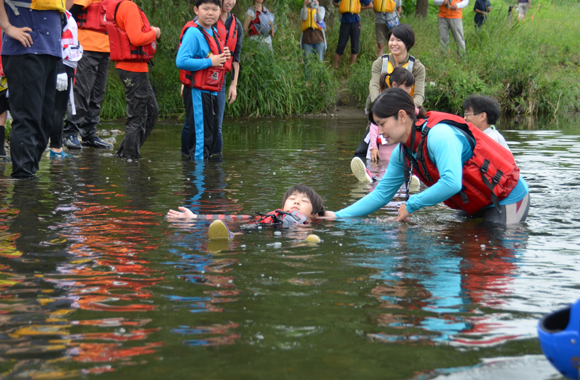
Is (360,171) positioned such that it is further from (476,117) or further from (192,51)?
(192,51)

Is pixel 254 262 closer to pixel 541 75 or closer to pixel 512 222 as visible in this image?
pixel 512 222

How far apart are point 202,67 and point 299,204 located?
11.7ft

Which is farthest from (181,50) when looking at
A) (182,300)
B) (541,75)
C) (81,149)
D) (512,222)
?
(541,75)

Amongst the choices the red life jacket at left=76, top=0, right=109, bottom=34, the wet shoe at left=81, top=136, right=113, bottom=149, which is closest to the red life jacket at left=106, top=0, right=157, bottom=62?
the red life jacket at left=76, top=0, right=109, bottom=34

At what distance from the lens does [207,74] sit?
902cm

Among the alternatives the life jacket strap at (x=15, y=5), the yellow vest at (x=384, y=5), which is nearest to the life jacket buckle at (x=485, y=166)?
the life jacket strap at (x=15, y=5)

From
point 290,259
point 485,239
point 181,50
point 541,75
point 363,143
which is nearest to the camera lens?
point 290,259

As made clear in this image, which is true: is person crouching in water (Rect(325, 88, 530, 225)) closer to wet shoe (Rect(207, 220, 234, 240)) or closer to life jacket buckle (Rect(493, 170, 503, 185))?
life jacket buckle (Rect(493, 170, 503, 185))

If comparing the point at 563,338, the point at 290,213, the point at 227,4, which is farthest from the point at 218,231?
the point at 227,4

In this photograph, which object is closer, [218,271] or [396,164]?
[218,271]

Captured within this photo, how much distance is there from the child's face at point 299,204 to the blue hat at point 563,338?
3.62 meters

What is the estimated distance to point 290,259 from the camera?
462 centimetres

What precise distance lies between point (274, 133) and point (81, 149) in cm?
437

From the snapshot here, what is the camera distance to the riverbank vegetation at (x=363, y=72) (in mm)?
16312
